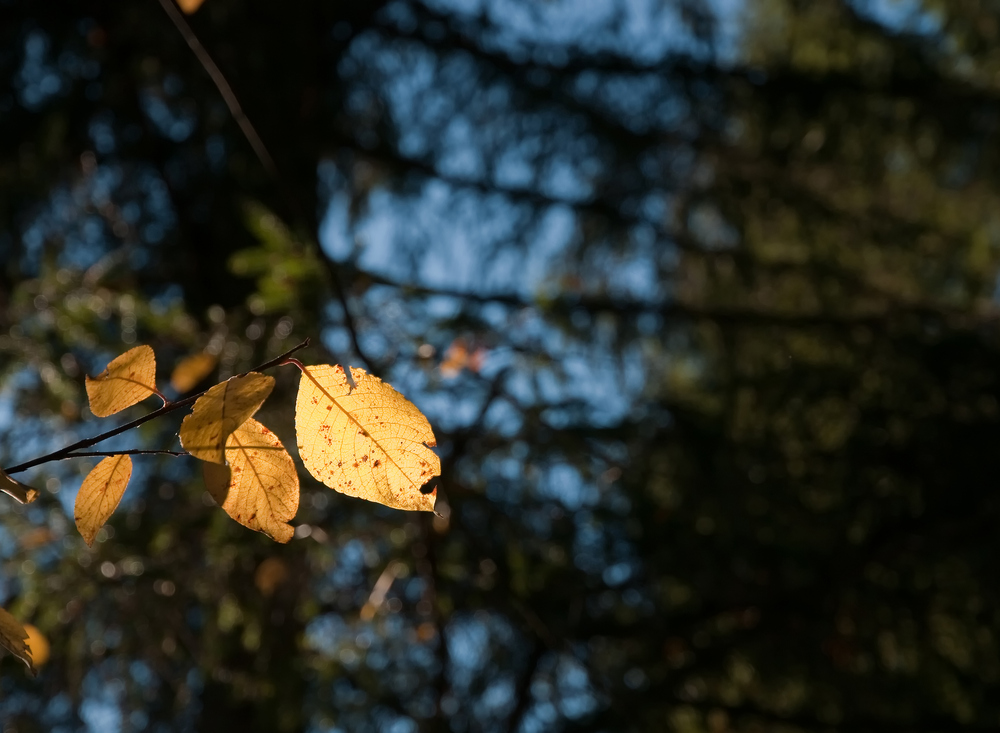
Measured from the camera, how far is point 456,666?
106 inches

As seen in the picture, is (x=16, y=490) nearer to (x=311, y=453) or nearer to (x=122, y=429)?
(x=122, y=429)

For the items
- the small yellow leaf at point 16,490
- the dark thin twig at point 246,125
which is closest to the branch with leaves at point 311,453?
the small yellow leaf at point 16,490

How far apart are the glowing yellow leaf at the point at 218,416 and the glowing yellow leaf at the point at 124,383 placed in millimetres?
92

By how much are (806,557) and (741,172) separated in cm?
192

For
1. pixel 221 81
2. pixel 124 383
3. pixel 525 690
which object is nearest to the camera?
pixel 124 383

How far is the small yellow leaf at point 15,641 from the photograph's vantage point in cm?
61

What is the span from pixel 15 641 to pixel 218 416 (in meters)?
0.23

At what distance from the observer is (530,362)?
2193 mm

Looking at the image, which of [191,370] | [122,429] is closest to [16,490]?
[122,429]

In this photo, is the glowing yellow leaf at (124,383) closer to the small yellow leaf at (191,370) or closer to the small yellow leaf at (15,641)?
the small yellow leaf at (15,641)

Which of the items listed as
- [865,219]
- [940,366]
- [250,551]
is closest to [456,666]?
[250,551]

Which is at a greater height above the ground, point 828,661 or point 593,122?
point 593,122

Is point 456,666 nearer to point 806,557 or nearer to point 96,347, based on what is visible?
point 806,557

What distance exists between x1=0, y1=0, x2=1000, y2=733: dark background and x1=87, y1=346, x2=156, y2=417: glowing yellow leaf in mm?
574
